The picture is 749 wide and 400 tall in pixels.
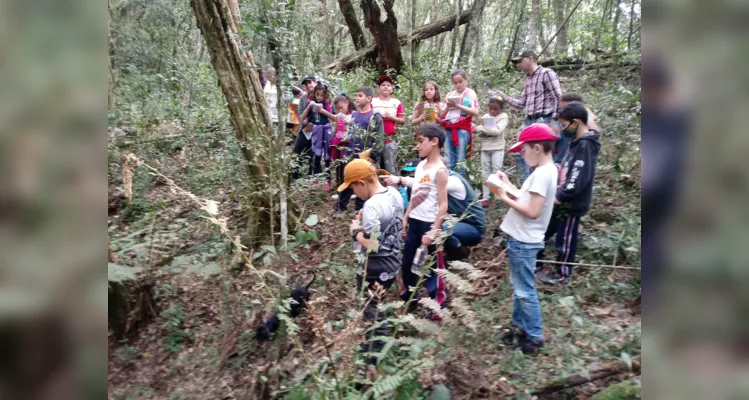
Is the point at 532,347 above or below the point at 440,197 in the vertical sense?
below

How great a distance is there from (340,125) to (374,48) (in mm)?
5916

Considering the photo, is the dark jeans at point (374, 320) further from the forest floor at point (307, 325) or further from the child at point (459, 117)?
the child at point (459, 117)

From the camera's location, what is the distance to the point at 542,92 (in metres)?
5.57

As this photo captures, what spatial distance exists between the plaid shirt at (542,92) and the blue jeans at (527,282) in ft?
9.29

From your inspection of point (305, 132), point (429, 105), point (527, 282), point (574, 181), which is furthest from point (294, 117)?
point (527, 282)

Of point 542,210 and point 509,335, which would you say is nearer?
point 542,210

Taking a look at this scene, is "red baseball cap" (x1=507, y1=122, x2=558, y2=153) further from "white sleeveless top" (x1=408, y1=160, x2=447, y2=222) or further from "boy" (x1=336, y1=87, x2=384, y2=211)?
"boy" (x1=336, y1=87, x2=384, y2=211)

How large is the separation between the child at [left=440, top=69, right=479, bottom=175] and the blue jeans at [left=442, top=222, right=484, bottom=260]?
5.96 feet

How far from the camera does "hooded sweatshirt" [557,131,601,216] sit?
3.89 m

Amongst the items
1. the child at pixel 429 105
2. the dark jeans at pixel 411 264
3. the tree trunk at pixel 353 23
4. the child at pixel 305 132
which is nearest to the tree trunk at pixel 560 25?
the tree trunk at pixel 353 23

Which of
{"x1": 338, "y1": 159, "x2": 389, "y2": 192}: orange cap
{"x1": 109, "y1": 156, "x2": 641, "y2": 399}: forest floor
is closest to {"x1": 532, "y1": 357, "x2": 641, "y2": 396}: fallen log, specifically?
{"x1": 109, "y1": 156, "x2": 641, "y2": 399}: forest floor

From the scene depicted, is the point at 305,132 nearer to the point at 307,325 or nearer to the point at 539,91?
the point at 539,91
